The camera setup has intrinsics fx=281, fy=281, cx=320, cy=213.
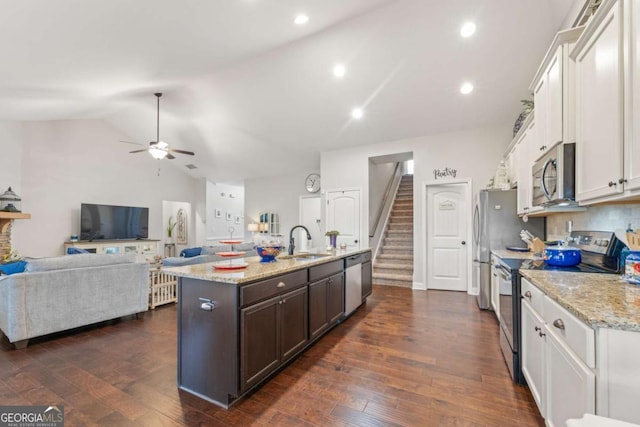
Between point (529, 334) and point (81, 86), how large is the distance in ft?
19.7

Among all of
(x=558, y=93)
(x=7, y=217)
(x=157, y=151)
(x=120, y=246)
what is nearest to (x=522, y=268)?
(x=558, y=93)

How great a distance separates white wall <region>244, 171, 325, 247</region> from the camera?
8406 mm

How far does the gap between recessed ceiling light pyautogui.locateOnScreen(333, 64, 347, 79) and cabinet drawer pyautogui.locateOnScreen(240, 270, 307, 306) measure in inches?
119

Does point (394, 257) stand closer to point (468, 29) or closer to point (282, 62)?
point (468, 29)

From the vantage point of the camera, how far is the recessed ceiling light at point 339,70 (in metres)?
4.03

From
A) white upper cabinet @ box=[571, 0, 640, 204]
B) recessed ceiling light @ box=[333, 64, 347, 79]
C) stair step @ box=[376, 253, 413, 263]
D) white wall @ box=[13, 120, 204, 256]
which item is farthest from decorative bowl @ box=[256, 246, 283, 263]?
white wall @ box=[13, 120, 204, 256]

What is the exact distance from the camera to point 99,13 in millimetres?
2428

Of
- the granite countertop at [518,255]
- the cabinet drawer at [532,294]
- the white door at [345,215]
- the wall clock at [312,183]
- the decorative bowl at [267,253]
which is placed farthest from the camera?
the wall clock at [312,183]

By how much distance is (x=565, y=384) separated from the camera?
1.26 metres

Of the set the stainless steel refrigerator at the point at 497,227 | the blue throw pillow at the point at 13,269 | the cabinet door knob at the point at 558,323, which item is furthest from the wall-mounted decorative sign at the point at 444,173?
the blue throw pillow at the point at 13,269

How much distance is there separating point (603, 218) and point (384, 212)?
5.04 m

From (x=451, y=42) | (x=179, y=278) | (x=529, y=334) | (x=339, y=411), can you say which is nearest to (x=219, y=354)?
(x=179, y=278)

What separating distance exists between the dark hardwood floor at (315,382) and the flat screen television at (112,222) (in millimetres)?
4434

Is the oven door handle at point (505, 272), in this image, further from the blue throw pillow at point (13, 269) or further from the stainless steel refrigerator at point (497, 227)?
the blue throw pillow at point (13, 269)
